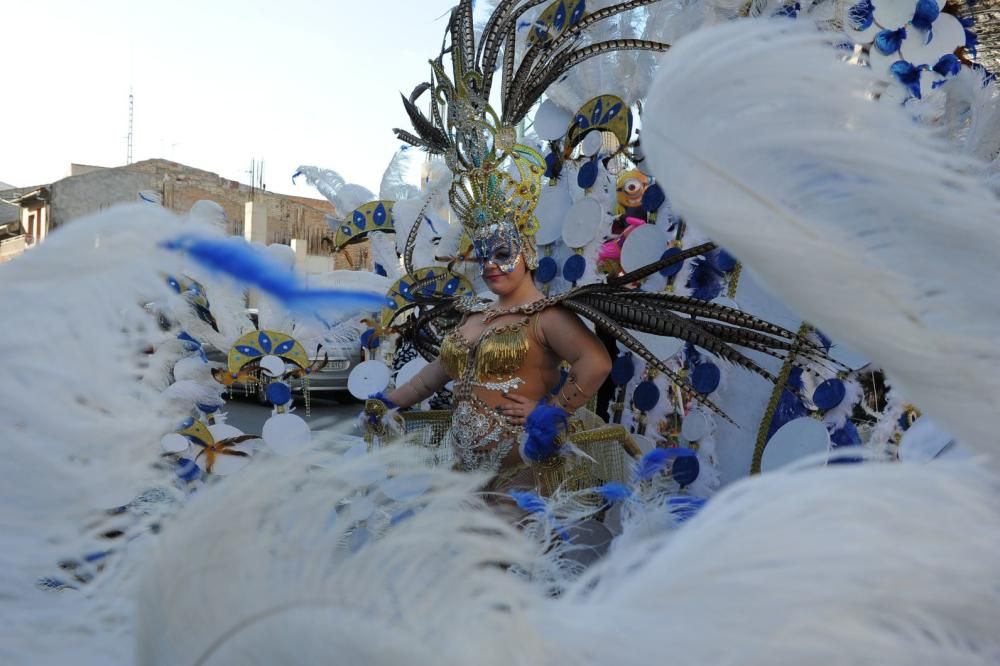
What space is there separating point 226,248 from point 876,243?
0.67 metres

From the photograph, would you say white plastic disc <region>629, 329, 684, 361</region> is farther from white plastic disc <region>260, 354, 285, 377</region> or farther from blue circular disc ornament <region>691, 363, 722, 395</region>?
white plastic disc <region>260, 354, 285, 377</region>

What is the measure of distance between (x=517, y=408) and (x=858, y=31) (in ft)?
4.48

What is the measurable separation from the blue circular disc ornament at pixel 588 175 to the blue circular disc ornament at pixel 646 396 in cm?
78

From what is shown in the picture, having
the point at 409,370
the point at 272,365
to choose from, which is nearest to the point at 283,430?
the point at 272,365

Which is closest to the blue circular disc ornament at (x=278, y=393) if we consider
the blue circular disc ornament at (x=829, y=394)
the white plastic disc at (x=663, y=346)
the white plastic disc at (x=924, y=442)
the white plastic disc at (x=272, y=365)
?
the white plastic disc at (x=272, y=365)

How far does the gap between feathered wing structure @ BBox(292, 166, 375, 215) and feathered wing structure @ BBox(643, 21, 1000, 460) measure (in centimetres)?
333

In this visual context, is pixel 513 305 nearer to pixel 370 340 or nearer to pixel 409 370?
pixel 409 370

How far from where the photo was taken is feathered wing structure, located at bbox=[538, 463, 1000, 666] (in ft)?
1.87

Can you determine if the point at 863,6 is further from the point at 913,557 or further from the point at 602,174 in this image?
the point at 913,557

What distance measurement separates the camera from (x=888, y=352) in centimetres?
72

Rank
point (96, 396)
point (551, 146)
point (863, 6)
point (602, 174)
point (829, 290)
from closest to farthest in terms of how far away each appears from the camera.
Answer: point (829, 290), point (96, 396), point (863, 6), point (602, 174), point (551, 146)

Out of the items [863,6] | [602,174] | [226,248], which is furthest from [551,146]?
[226,248]

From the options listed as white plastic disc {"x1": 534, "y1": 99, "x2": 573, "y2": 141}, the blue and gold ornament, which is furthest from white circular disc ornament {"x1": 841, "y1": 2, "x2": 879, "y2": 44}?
the blue and gold ornament

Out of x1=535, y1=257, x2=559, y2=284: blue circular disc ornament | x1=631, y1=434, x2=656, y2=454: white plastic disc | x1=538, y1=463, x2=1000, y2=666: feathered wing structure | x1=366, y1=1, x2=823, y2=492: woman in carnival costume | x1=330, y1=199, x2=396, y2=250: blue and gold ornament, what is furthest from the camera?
x1=330, y1=199, x2=396, y2=250: blue and gold ornament
